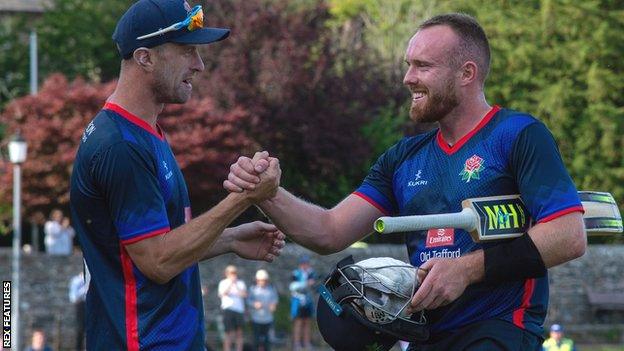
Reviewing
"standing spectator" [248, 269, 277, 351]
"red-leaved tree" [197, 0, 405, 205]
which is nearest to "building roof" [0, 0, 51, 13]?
"red-leaved tree" [197, 0, 405, 205]

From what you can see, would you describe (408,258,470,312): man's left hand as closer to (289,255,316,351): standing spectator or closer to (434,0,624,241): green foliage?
(289,255,316,351): standing spectator

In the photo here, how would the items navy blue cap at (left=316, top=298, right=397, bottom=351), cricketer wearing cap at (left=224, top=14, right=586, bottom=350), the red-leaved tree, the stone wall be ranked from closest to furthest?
1. cricketer wearing cap at (left=224, top=14, right=586, bottom=350)
2. navy blue cap at (left=316, top=298, right=397, bottom=351)
3. the stone wall
4. the red-leaved tree

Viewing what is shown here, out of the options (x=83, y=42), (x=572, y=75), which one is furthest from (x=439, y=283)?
(x=83, y=42)

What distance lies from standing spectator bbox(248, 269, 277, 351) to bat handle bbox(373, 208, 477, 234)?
2117 centimetres

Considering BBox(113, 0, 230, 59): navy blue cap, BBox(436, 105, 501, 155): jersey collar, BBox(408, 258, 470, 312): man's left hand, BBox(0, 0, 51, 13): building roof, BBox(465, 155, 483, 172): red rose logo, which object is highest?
BBox(0, 0, 51, 13): building roof

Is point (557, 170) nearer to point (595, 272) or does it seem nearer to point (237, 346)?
point (237, 346)

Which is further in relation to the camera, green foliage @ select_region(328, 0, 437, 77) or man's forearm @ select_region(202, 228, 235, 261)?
green foliage @ select_region(328, 0, 437, 77)

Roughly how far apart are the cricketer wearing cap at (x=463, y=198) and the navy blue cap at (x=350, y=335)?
0.28m

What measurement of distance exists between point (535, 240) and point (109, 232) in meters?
1.91

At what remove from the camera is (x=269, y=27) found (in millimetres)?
42312

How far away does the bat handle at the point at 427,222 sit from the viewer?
578 cm

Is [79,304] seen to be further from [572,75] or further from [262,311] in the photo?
[572,75]

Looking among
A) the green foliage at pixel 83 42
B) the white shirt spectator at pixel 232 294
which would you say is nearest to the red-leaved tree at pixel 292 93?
the green foliage at pixel 83 42

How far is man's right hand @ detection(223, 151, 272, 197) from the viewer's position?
621 cm
